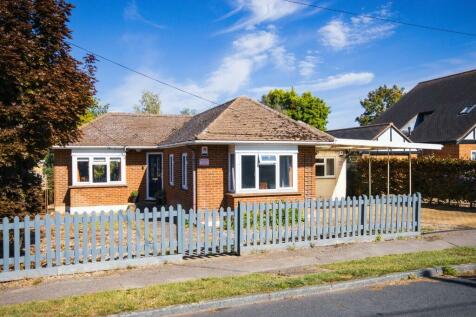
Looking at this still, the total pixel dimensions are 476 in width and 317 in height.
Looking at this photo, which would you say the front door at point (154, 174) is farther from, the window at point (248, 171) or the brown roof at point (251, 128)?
the window at point (248, 171)

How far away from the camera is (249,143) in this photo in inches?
503

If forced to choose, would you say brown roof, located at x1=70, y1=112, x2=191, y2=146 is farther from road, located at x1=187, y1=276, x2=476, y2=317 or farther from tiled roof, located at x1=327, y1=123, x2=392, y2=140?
road, located at x1=187, y1=276, x2=476, y2=317

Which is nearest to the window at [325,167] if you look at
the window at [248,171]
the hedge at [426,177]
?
the hedge at [426,177]

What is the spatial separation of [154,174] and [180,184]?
4.39m

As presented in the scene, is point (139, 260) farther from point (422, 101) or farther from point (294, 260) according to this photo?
point (422, 101)

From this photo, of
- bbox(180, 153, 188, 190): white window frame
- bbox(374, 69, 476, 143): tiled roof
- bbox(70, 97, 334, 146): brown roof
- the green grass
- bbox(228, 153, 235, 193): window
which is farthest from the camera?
bbox(374, 69, 476, 143): tiled roof

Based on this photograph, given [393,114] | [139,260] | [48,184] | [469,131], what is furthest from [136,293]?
[393,114]

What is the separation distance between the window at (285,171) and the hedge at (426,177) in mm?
8437

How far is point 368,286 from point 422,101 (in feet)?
112

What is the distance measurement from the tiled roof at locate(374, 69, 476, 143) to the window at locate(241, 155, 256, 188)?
2029 centimetres

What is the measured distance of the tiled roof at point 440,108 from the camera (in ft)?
95.0

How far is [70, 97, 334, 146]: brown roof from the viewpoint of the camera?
1326 centimetres

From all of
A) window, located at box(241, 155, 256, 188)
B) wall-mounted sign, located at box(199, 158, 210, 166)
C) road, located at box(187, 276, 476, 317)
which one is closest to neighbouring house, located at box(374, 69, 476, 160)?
window, located at box(241, 155, 256, 188)

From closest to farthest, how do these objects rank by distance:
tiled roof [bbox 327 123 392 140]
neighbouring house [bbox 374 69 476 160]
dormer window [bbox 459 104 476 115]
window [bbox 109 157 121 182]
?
window [bbox 109 157 121 182] → tiled roof [bbox 327 123 392 140] → neighbouring house [bbox 374 69 476 160] → dormer window [bbox 459 104 476 115]
